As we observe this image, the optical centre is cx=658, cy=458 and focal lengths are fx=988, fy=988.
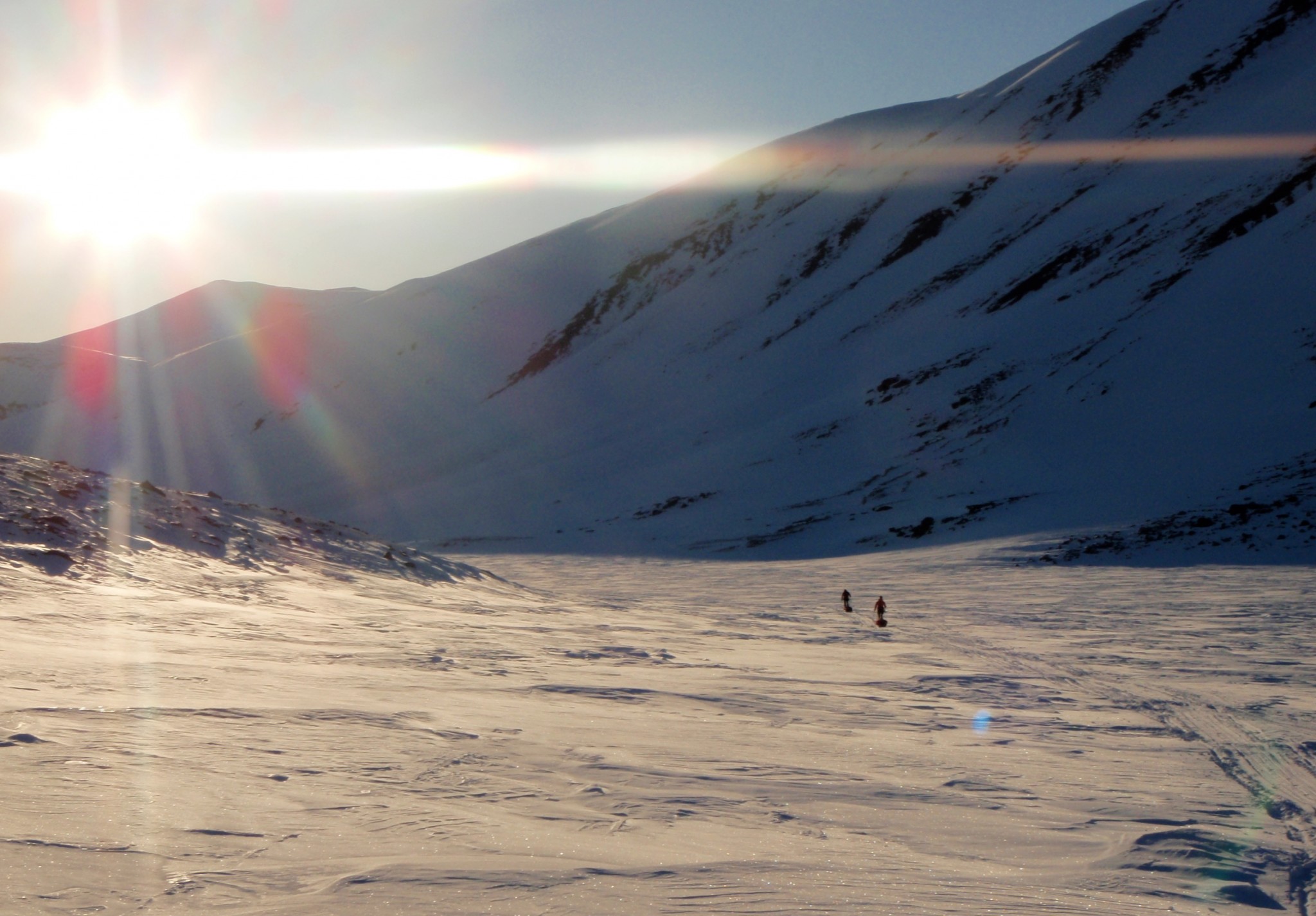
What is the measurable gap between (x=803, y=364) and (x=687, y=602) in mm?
45937

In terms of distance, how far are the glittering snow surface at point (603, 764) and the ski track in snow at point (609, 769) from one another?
0.03 meters

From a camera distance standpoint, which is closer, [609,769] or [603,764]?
[609,769]

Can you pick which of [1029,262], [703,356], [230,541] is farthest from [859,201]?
[230,541]

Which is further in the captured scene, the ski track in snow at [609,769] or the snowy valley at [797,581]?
the snowy valley at [797,581]

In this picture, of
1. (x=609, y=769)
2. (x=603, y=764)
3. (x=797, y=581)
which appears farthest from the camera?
(x=797, y=581)

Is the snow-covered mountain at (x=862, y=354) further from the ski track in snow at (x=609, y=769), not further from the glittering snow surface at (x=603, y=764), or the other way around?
the ski track in snow at (x=609, y=769)

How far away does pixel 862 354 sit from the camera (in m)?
62.7

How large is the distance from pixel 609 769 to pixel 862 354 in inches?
2319

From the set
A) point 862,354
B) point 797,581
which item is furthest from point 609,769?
point 862,354

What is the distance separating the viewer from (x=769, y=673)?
10.3 metres

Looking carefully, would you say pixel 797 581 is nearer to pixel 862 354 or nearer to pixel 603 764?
pixel 603 764

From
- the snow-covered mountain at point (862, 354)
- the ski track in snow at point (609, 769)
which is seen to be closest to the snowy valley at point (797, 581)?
the ski track in snow at point (609, 769)

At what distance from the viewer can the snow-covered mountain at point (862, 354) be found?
41.5m

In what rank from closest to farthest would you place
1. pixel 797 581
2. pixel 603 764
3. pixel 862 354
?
pixel 603 764 → pixel 797 581 → pixel 862 354
